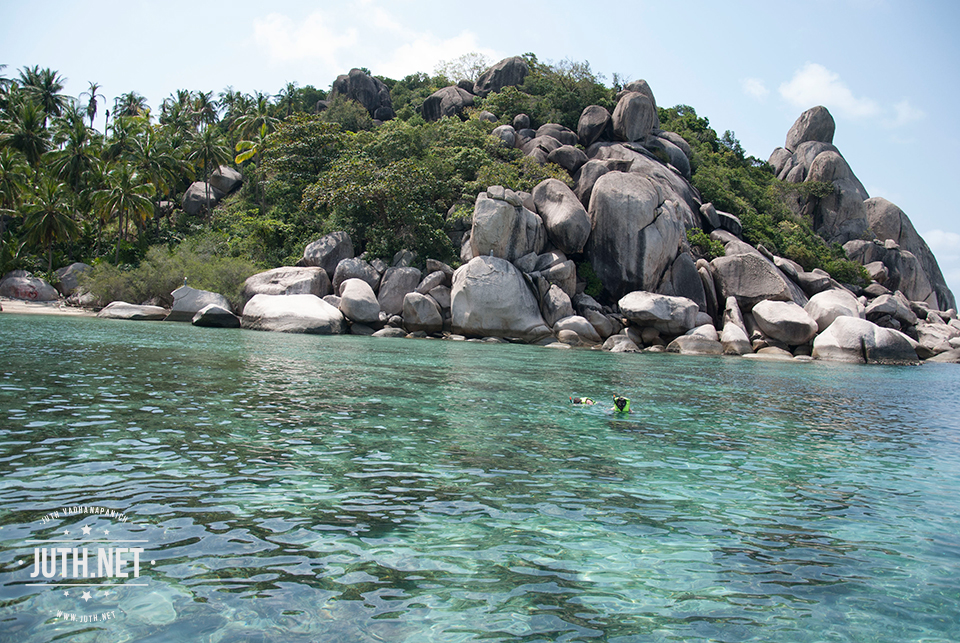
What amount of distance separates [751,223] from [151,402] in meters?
38.0

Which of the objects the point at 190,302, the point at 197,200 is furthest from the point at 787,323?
the point at 197,200

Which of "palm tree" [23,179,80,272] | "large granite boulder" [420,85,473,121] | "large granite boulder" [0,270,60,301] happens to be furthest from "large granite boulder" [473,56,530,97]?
"large granite boulder" [0,270,60,301]

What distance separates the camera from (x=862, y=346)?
2631cm

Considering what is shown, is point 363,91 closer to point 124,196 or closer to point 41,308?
point 124,196

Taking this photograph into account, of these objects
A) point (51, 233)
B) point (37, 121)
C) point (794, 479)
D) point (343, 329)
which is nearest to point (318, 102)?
point (37, 121)

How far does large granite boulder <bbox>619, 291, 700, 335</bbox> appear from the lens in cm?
2681

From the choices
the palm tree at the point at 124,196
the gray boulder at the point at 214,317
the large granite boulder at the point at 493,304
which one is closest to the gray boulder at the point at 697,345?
the large granite boulder at the point at 493,304

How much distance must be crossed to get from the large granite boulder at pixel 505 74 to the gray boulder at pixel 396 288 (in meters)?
27.2

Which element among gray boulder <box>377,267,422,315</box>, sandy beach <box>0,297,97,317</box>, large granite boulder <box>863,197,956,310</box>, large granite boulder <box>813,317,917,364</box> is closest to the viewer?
large granite boulder <box>813,317,917,364</box>

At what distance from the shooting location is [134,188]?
38.0 m

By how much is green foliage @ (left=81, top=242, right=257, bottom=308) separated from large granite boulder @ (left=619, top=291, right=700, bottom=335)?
19414 mm

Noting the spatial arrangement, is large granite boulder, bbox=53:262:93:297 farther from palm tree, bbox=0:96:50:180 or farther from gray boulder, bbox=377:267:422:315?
gray boulder, bbox=377:267:422:315

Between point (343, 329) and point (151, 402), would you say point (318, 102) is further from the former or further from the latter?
point (151, 402)

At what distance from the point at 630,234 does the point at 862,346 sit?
1165cm
